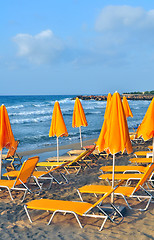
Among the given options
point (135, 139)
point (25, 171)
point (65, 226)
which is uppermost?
point (25, 171)

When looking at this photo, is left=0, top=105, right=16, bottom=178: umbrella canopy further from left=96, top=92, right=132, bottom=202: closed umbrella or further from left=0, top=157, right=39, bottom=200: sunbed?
left=96, top=92, right=132, bottom=202: closed umbrella

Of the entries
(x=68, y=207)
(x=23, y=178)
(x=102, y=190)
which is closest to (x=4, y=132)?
(x=23, y=178)

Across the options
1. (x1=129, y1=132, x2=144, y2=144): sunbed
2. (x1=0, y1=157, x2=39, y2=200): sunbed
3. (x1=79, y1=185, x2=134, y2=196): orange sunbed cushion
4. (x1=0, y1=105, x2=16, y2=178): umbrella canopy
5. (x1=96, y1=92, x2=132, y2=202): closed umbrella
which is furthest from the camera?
(x1=129, y1=132, x2=144, y2=144): sunbed

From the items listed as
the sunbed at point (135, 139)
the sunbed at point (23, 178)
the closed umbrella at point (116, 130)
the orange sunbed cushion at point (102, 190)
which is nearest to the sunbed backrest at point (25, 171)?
the sunbed at point (23, 178)

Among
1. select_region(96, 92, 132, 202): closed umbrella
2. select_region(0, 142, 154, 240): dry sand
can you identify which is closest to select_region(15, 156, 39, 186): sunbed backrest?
select_region(0, 142, 154, 240): dry sand

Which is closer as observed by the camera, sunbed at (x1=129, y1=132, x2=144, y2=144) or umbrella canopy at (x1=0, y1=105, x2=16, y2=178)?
umbrella canopy at (x1=0, y1=105, x2=16, y2=178)

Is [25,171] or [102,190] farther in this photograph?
[25,171]

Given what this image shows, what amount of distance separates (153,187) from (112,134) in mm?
2421

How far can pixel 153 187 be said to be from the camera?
660 cm

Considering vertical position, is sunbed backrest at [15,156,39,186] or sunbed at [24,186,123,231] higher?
sunbed backrest at [15,156,39,186]

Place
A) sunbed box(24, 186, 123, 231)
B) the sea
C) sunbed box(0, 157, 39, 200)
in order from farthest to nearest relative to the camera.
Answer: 1. the sea
2. sunbed box(0, 157, 39, 200)
3. sunbed box(24, 186, 123, 231)

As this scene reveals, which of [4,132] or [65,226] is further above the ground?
[4,132]

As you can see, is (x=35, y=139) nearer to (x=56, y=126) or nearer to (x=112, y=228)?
(x=56, y=126)

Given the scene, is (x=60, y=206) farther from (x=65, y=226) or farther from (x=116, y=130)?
(x=116, y=130)
